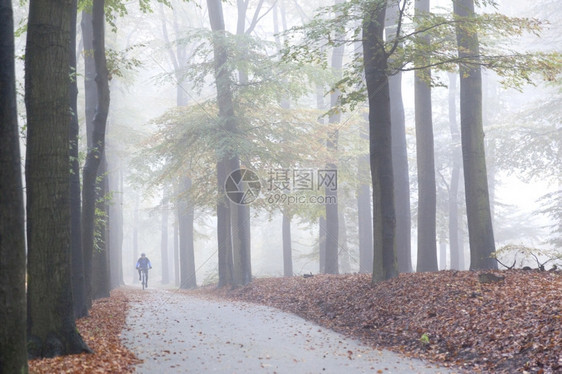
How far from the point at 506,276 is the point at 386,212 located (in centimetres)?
285

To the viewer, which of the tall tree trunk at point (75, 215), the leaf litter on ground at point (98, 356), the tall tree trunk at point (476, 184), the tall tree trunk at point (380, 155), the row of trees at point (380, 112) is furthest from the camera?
the tall tree trunk at point (476, 184)

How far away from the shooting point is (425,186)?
51.7ft

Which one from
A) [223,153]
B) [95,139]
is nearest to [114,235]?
[223,153]

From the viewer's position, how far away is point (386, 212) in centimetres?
1199

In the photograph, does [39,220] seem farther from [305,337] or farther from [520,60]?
[520,60]

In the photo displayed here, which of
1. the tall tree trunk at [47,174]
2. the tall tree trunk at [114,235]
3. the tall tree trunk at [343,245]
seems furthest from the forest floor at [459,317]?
the tall tree trunk at [114,235]

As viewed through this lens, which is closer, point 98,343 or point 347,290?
point 98,343

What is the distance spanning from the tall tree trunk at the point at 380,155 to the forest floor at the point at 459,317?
1.92 feet

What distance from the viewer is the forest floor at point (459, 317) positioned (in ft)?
22.6

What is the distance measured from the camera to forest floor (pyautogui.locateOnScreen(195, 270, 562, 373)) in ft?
22.6

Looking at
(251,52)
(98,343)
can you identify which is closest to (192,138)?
(251,52)
